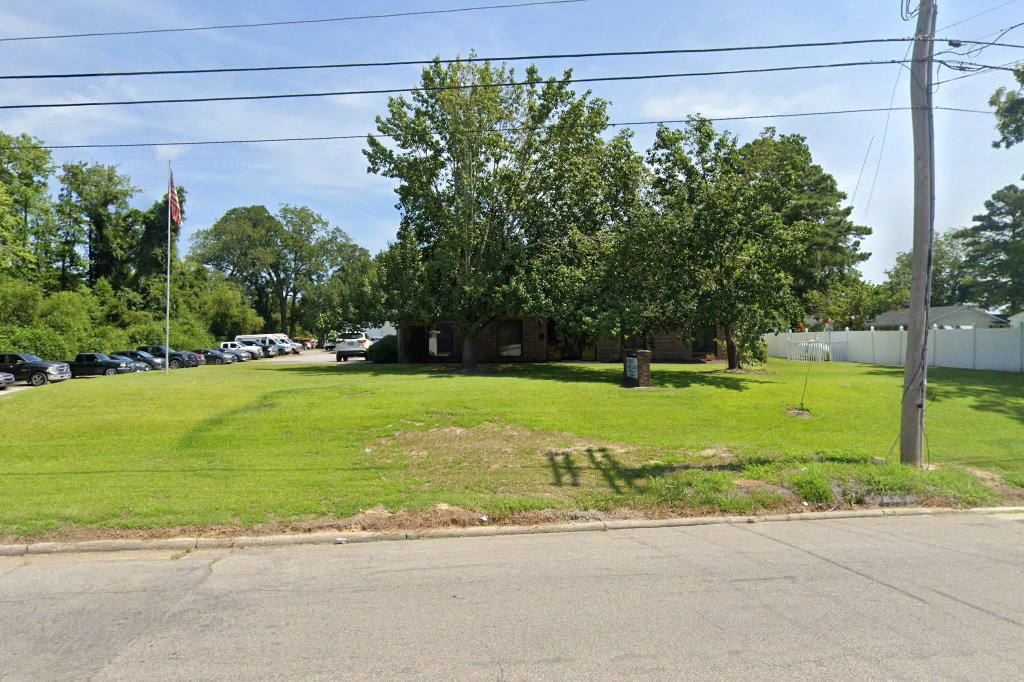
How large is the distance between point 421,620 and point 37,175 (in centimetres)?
6228

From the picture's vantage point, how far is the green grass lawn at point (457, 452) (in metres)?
8.45

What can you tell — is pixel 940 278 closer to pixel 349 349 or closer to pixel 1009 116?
pixel 1009 116

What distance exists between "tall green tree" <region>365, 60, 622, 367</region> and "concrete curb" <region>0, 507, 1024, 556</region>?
54.5 ft

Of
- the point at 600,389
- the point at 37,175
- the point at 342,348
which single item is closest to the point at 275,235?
the point at 37,175

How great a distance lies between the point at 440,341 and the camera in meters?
35.7

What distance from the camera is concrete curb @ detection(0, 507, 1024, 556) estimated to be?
698 cm

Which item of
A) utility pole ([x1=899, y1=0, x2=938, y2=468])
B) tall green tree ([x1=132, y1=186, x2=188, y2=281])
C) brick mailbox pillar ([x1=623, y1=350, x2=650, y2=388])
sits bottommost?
brick mailbox pillar ([x1=623, y1=350, x2=650, y2=388])

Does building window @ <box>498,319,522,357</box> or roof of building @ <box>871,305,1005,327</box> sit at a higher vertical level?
roof of building @ <box>871,305,1005,327</box>

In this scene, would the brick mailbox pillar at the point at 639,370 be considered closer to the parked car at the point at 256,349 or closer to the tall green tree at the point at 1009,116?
the tall green tree at the point at 1009,116

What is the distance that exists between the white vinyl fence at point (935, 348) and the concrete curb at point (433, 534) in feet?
70.3

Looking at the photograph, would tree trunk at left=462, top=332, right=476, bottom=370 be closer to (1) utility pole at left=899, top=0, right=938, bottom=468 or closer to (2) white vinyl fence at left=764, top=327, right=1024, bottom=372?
(1) utility pole at left=899, top=0, right=938, bottom=468

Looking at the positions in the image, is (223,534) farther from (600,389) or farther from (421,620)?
(600,389)

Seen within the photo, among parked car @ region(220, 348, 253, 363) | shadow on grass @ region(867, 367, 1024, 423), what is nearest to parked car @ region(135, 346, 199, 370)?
parked car @ region(220, 348, 253, 363)

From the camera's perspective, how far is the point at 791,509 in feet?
28.2
